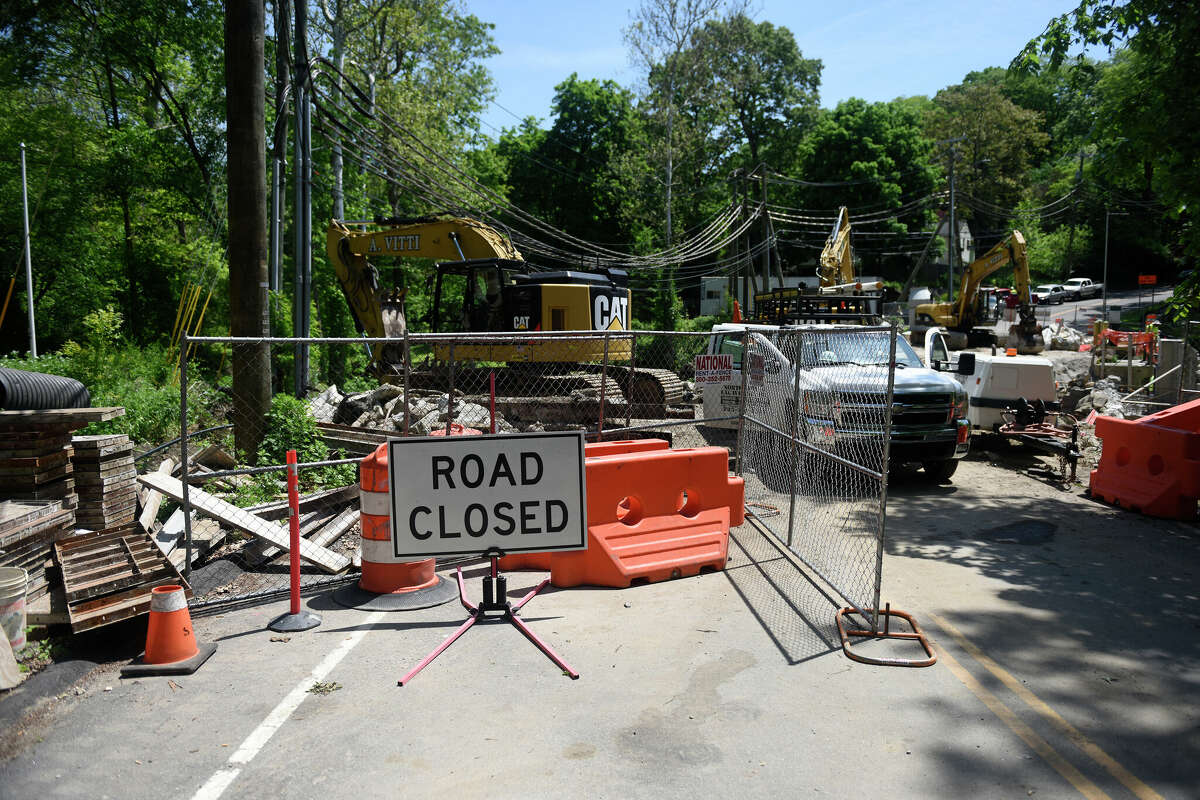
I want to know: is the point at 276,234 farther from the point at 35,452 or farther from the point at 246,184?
the point at 35,452

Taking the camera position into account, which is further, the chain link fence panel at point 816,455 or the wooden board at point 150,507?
the wooden board at point 150,507

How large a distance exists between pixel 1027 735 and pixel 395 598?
15.7 ft

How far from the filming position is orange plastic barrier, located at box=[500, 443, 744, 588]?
7133 mm

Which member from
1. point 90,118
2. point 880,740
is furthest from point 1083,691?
point 90,118

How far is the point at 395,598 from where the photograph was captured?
6.83 meters

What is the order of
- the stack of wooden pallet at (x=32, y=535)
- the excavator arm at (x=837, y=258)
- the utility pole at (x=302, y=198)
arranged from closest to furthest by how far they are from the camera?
the stack of wooden pallet at (x=32, y=535), the utility pole at (x=302, y=198), the excavator arm at (x=837, y=258)

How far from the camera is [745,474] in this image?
33.1 feet

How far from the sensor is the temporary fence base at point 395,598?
6.65 metres

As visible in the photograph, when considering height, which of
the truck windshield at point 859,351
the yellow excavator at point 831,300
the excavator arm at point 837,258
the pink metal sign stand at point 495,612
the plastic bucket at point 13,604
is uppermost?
the excavator arm at point 837,258

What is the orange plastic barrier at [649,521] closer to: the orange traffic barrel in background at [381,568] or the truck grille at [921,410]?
the orange traffic barrel in background at [381,568]

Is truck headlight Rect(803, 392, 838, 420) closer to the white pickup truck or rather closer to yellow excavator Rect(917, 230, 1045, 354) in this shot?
yellow excavator Rect(917, 230, 1045, 354)

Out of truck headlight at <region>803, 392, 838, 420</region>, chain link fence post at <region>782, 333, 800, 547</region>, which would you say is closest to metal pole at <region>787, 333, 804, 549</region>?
chain link fence post at <region>782, 333, 800, 547</region>

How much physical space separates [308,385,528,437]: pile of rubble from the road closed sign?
6612 mm

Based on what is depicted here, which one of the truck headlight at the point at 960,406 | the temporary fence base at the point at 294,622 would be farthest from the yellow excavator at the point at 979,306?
the temporary fence base at the point at 294,622
